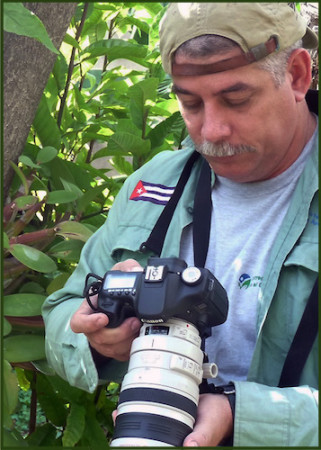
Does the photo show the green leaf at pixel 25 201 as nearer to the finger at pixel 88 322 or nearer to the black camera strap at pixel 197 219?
the black camera strap at pixel 197 219

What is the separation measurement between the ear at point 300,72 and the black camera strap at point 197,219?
1.01 feet

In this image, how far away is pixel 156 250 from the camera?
1919 millimetres

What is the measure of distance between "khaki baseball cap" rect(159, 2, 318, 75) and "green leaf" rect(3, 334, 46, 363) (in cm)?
89

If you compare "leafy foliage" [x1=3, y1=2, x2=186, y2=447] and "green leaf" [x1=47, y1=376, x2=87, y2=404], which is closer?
"leafy foliage" [x1=3, y1=2, x2=186, y2=447]

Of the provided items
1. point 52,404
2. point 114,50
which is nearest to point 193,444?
point 52,404

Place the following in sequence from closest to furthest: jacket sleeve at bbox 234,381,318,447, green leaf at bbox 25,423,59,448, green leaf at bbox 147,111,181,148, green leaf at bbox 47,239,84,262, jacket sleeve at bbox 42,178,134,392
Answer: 1. jacket sleeve at bbox 234,381,318,447
2. jacket sleeve at bbox 42,178,134,392
3. green leaf at bbox 47,239,84,262
4. green leaf at bbox 25,423,59,448
5. green leaf at bbox 147,111,181,148

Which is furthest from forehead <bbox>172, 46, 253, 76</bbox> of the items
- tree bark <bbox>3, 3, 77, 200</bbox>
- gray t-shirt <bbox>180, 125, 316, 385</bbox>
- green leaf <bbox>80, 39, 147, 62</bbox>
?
green leaf <bbox>80, 39, 147, 62</bbox>

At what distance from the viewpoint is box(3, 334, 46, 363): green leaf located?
2158 millimetres

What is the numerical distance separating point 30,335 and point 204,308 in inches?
32.2

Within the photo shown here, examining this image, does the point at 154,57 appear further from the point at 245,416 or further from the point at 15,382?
the point at 245,416

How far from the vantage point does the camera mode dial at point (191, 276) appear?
1577 millimetres

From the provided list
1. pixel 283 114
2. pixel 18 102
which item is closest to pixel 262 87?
pixel 283 114

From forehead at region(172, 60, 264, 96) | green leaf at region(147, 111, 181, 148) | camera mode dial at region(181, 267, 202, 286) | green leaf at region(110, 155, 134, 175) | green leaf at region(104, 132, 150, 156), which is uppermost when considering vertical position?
forehead at region(172, 60, 264, 96)

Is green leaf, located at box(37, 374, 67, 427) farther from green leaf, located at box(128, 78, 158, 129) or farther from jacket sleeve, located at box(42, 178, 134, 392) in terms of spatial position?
green leaf, located at box(128, 78, 158, 129)
